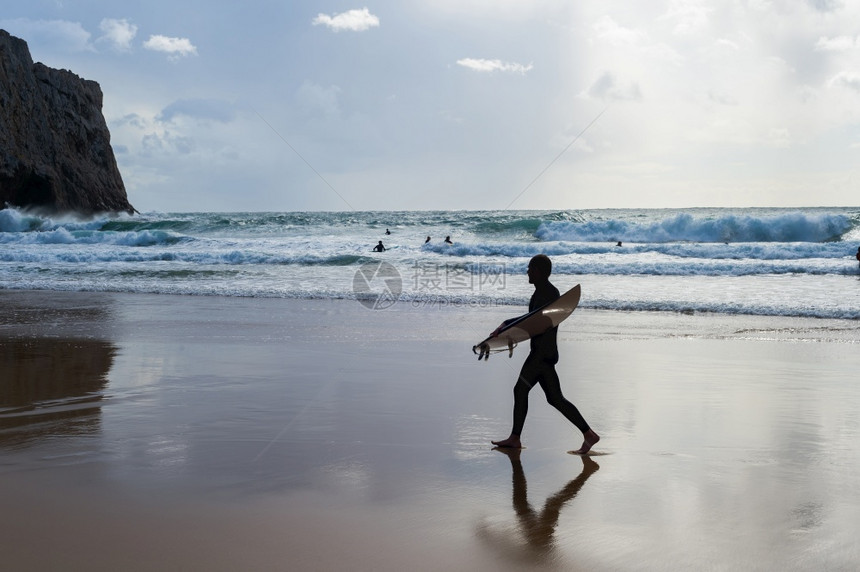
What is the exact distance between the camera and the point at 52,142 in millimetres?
59125

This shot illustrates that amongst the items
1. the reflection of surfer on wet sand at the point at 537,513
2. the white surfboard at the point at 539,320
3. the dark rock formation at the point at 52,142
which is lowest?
the reflection of surfer on wet sand at the point at 537,513

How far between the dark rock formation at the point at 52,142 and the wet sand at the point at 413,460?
5119cm

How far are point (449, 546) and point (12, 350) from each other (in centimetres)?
792

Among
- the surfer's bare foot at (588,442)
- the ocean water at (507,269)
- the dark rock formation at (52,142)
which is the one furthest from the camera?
the dark rock formation at (52,142)

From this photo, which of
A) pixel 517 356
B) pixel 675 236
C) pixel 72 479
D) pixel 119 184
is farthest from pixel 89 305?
pixel 119 184

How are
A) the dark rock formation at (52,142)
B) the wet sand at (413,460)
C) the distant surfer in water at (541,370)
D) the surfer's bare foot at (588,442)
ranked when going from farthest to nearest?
the dark rock formation at (52,142) → the distant surfer in water at (541,370) → the surfer's bare foot at (588,442) → the wet sand at (413,460)

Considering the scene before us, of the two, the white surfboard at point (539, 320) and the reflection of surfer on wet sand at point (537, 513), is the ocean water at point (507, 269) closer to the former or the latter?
the white surfboard at point (539, 320)

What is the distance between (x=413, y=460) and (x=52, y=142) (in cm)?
6292

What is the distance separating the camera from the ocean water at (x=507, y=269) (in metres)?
16.7

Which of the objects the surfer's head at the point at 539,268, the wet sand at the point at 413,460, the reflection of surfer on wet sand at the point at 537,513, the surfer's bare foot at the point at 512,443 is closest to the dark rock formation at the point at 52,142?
the wet sand at the point at 413,460

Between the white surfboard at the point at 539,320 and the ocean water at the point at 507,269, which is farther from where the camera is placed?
the ocean water at the point at 507,269

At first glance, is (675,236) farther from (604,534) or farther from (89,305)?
(604,534)

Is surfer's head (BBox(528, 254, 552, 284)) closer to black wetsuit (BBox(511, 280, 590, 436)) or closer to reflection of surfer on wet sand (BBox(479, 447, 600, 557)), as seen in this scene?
black wetsuit (BBox(511, 280, 590, 436))

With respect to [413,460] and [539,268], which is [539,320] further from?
[413,460]
